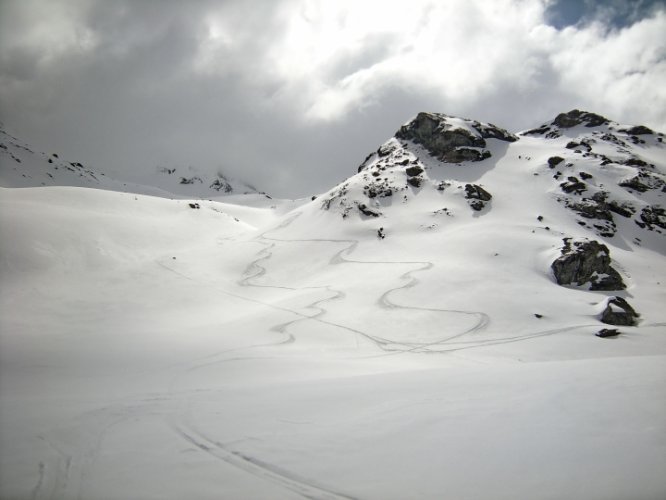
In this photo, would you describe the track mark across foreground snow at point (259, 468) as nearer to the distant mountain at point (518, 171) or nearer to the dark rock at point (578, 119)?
the distant mountain at point (518, 171)

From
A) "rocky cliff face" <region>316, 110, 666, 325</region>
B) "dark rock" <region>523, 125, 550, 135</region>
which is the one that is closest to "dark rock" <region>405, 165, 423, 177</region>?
"rocky cliff face" <region>316, 110, 666, 325</region>

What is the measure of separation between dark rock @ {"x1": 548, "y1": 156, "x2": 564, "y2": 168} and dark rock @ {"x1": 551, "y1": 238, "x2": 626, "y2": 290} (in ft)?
108

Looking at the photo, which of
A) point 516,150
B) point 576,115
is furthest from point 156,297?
point 576,115

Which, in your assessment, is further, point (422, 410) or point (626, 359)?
point (626, 359)

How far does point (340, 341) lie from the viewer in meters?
21.7

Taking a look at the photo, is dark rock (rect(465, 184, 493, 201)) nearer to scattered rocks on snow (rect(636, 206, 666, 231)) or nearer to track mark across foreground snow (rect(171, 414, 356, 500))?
scattered rocks on snow (rect(636, 206, 666, 231))

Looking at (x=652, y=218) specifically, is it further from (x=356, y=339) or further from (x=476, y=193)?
(x=356, y=339)

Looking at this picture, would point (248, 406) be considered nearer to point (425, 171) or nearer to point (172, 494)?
point (172, 494)

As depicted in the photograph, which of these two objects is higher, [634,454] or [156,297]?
[156,297]

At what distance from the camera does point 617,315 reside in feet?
83.9

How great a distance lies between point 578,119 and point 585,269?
70647 mm

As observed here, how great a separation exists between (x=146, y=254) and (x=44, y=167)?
95810 mm

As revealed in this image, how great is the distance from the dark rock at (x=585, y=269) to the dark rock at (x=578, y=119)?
65.9m

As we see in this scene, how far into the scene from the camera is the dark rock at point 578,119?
81875mm
